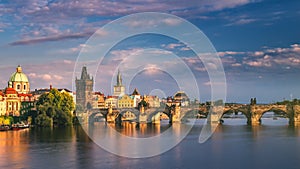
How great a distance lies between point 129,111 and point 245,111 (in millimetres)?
24479

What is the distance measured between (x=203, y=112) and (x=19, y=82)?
1386 inches

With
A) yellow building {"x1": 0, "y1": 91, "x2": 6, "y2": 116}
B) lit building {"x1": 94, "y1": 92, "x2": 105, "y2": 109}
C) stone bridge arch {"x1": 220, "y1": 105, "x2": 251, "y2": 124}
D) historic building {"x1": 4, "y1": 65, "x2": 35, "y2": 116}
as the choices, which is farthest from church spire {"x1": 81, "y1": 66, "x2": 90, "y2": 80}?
stone bridge arch {"x1": 220, "y1": 105, "x2": 251, "y2": 124}

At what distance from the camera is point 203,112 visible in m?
72.1

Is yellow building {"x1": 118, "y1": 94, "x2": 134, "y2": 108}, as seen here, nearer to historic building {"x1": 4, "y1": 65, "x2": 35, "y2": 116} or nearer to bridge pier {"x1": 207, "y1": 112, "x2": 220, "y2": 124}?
historic building {"x1": 4, "y1": 65, "x2": 35, "y2": 116}

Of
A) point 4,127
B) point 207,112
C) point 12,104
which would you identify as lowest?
point 4,127

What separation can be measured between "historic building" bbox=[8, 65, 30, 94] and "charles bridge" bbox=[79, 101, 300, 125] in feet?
52.7

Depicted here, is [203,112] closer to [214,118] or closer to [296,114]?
[214,118]

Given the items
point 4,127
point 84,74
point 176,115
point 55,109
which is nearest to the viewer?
point 4,127

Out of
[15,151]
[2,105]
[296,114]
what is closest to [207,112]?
[296,114]

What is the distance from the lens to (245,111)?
63156 mm

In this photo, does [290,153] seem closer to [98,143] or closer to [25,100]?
[98,143]

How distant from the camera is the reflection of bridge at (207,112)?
6112 centimetres

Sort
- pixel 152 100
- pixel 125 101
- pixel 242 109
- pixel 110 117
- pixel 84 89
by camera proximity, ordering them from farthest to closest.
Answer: pixel 152 100 < pixel 125 101 < pixel 84 89 < pixel 110 117 < pixel 242 109

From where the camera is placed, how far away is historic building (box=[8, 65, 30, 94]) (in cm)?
8231
